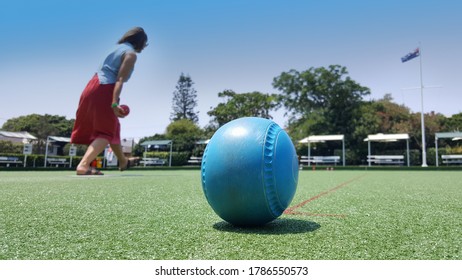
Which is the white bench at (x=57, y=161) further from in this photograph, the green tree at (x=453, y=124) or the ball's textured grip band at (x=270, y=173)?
the green tree at (x=453, y=124)

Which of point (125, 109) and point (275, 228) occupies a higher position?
point (125, 109)

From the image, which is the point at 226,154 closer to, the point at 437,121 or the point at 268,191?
the point at 268,191

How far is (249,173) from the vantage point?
2910mm

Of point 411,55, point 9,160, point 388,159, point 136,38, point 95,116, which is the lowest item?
point 9,160

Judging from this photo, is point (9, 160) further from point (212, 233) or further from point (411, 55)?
point (411, 55)

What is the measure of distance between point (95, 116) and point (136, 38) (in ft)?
7.57

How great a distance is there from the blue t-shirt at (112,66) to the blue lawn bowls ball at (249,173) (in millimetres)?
6457

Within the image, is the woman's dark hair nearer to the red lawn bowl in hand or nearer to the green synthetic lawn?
the red lawn bowl in hand

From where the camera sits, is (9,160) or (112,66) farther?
(9,160)

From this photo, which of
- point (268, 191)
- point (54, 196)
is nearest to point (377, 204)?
point (268, 191)

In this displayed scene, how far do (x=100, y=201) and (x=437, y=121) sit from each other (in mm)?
37780

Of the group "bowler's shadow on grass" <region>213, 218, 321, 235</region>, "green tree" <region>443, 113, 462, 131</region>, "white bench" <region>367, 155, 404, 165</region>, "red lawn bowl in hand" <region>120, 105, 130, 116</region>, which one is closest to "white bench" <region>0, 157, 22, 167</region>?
"red lawn bowl in hand" <region>120, 105, 130, 116</region>

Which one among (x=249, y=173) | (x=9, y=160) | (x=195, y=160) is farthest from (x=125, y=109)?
(x=195, y=160)

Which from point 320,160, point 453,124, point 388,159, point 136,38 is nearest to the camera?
point 136,38
